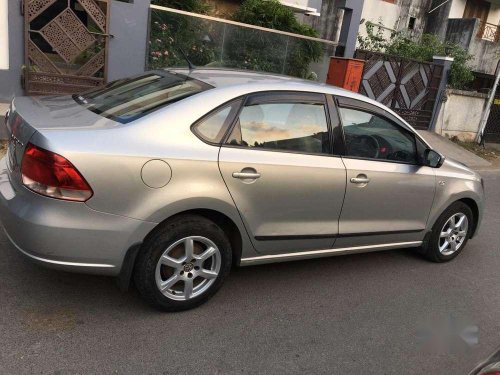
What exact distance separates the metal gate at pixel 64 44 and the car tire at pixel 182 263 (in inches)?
233

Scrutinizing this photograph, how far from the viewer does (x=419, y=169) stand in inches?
165

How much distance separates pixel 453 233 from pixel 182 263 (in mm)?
2953

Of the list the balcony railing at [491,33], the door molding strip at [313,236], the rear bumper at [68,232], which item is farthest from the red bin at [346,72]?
Result: the balcony railing at [491,33]

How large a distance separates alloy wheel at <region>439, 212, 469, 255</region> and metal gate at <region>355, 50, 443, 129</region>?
7527mm

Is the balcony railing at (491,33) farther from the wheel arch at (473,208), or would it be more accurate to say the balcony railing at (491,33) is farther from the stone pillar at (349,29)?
the wheel arch at (473,208)

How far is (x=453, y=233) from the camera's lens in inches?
187

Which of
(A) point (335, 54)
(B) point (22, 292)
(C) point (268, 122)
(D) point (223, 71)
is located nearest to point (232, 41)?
(A) point (335, 54)

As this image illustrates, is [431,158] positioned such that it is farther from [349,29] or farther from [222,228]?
[349,29]

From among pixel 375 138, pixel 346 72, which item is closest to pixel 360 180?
pixel 375 138

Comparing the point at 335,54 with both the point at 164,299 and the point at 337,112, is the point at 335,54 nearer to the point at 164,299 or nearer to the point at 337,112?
the point at 337,112


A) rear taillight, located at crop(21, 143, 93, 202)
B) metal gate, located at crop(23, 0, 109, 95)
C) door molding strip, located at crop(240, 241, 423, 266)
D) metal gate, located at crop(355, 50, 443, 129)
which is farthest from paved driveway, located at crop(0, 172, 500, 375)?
metal gate, located at crop(355, 50, 443, 129)

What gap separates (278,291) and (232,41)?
7.11m

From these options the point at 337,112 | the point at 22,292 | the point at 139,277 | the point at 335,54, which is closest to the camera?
the point at 139,277

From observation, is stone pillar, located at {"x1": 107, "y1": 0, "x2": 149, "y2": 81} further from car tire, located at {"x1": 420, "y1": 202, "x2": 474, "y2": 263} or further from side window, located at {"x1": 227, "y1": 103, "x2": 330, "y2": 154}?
car tire, located at {"x1": 420, "y1": 202, "x2": 474, "y2": 263}
